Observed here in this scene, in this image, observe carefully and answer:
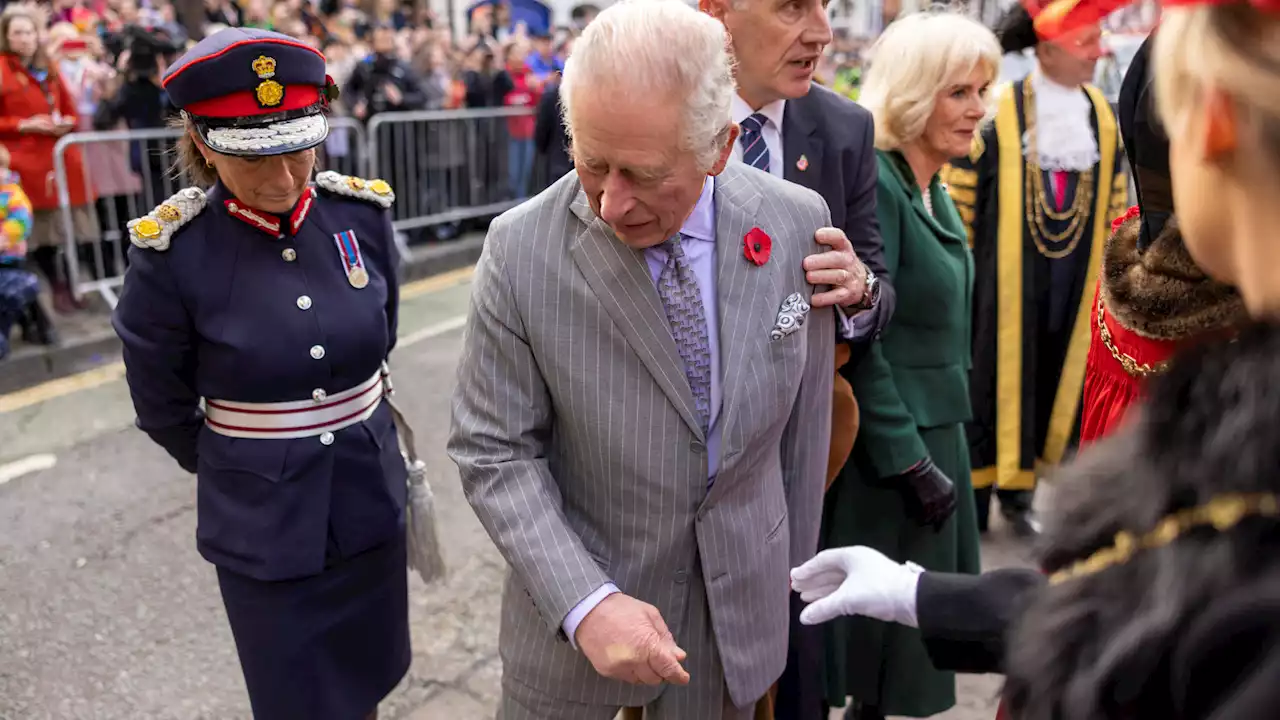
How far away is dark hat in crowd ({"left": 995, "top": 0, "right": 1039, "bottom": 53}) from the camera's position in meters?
3.76

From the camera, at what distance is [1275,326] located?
0.85 metres

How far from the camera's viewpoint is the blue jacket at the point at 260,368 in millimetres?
2283

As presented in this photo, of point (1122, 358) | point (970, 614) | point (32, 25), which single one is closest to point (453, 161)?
point (32, 25)

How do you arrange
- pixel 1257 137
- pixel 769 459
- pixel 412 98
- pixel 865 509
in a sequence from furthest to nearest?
1. pixel 412 98
2. pixel 865 509
3. pixel 769 459
4. pixel 1257 137

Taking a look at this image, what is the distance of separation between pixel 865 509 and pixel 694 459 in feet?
3.75

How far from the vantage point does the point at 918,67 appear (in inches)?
Result: 110

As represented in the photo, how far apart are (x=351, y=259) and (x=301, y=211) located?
16 centimetres

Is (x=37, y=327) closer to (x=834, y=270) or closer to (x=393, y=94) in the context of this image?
(x=393, y=94)

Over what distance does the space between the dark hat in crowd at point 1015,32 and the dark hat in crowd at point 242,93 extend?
102 inches

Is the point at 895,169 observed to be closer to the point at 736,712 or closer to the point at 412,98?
the point at 736,712

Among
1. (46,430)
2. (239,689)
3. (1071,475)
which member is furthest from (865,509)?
(46,430)

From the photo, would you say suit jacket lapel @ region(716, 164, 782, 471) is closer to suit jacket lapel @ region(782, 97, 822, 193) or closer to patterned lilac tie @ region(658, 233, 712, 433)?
patterned lilac tie @ region(658, 233, 712, 433)

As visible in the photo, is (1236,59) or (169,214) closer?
(1236,59)

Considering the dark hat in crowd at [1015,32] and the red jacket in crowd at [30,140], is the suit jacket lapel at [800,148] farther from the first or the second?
the red jacket in crowd at [30,140]
